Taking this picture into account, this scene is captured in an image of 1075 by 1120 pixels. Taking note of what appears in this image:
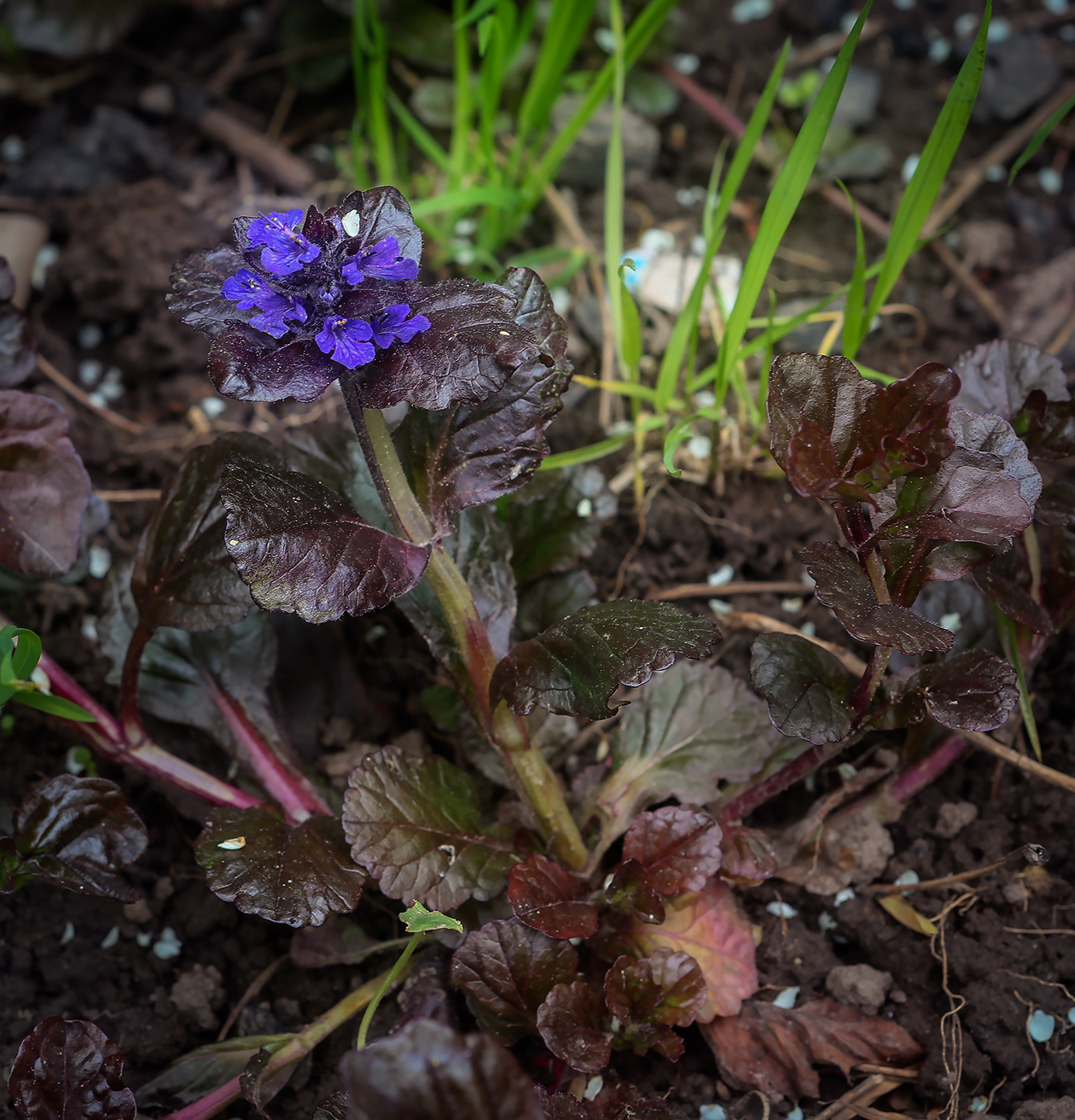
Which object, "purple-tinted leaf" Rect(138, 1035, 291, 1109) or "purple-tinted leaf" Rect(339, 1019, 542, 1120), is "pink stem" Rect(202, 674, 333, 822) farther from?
"purple-tinted leaf" Rect(339, 1019, 542, 1120)

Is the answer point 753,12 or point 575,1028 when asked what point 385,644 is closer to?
point 575,1028

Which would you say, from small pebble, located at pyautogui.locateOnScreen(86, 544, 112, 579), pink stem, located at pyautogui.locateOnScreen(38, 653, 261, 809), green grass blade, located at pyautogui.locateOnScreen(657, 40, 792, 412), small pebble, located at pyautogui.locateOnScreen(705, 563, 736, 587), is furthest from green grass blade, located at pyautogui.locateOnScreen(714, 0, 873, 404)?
small pebble, located at pyautogui.locateOnScreen(86, 544, 112, 579)

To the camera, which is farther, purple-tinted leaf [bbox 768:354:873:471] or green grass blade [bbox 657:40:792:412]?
green grass blade [bbox 657:40:792:412]

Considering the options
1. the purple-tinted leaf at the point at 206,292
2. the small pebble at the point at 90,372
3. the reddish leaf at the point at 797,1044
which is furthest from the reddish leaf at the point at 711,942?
the small pebble at the point at 90,372

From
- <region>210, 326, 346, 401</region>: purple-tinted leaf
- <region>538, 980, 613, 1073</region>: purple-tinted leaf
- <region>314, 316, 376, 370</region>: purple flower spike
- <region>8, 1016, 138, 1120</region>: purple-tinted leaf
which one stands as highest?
<region>314, 316, 376, 370</region>: purple flower spike

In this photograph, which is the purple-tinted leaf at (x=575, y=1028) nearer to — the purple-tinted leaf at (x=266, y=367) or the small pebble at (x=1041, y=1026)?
the small pebble at (x=1041, y=1026)

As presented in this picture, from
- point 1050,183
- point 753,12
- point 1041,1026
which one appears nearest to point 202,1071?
point 1041,1026

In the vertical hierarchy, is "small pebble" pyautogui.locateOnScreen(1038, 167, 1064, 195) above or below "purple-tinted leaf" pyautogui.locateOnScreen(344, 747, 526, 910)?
above
